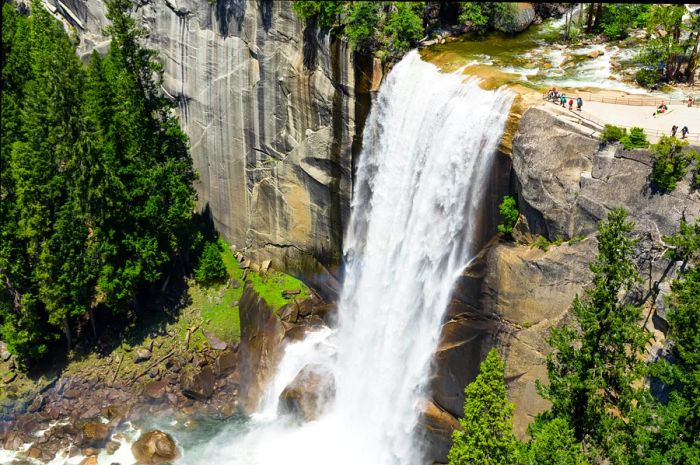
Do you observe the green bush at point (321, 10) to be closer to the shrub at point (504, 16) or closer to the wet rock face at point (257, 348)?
the shrub at point (504, 16)

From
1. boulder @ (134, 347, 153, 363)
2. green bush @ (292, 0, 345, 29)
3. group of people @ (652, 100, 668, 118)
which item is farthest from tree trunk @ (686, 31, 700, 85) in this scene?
boulder @ (134, 347, 153, 363)

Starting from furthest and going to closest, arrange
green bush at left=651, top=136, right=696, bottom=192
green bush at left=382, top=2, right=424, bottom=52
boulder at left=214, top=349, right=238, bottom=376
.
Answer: boulder at left=214, top=349, right=238, bottom=376
green bush at left=382, top=2, right=424, bottom=52
green bush at left=651, top=136, right=696, bottom=192

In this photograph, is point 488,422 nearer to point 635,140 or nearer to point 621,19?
point 635,140

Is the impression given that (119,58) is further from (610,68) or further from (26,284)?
(610,68)

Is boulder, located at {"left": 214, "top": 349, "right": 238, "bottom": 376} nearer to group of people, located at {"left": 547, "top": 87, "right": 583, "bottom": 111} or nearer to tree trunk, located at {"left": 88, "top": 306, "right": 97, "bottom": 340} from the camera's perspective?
tree trunk, located at {"left": 88, "top": 306, "right": 97, "bottom": 340}

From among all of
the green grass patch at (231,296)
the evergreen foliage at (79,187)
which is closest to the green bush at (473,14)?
the evergreen foliage at (79,187)

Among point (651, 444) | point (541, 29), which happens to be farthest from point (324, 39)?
point (651, 444)
